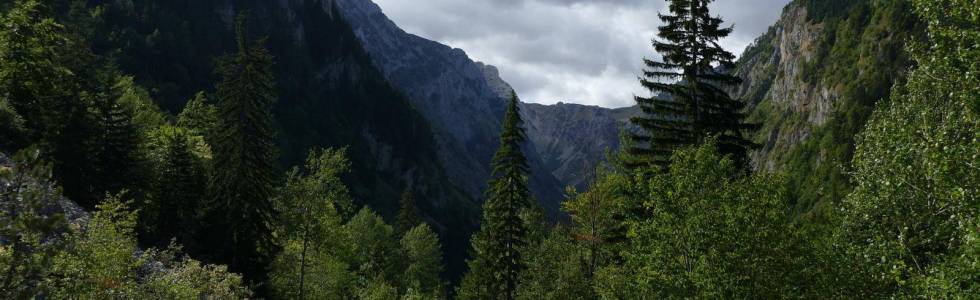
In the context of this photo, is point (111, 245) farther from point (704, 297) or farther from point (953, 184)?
point (953, 184)

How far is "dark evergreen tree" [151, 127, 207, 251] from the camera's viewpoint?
43309 millimetres

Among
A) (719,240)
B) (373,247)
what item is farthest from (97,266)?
(373,247)

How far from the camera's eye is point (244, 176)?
38438mm

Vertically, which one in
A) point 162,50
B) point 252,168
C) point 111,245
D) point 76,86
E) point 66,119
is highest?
point 162,50

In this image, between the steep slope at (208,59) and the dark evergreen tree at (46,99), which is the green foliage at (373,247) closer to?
the dark evergreen tree at (46,99)

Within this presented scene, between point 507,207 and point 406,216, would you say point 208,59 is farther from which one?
point 507,207

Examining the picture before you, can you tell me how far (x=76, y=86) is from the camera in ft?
141

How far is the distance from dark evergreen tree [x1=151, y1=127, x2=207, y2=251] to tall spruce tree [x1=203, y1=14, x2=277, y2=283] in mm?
5174

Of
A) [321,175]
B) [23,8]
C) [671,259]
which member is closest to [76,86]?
[23,8]

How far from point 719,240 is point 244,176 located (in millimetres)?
31676

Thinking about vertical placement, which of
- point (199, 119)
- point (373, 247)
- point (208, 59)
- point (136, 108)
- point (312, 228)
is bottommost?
point (373, 247)

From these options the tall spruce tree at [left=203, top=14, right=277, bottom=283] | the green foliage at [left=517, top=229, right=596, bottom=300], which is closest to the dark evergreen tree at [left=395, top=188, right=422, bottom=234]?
the green foliage at [left=517, top=229, right=596, bottom=300]

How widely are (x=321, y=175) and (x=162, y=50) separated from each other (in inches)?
5504

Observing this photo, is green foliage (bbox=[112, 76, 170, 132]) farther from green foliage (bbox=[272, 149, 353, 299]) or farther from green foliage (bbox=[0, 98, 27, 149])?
green foliage (bbox=[272, 149, 353, 299])
